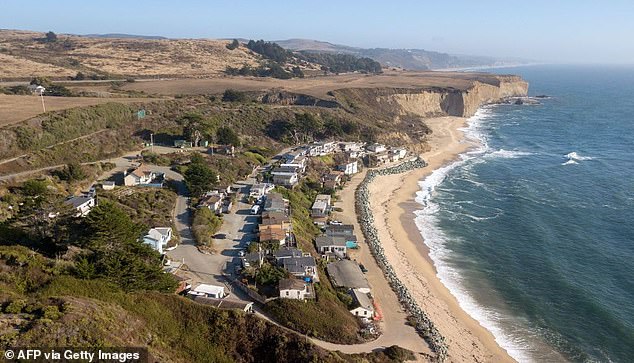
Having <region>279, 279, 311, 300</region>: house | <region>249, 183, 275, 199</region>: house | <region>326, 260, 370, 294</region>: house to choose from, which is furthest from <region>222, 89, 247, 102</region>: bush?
<region>279, 279, 311, 300</region>: house

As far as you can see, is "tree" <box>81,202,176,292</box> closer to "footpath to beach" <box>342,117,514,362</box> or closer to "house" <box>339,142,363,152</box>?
"footpath to beach" <box>342,117,514,362</box>

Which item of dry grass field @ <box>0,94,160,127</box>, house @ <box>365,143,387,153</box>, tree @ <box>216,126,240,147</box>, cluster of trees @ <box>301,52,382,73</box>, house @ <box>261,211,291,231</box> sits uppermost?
cluster of trees @ <box>301,52,382,73</box>

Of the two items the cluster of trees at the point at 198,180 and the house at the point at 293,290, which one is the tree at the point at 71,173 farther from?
the house at the point at 293,290

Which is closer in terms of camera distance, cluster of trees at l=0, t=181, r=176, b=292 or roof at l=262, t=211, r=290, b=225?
cluster of trees at l=0, t=181, r=176, b=292

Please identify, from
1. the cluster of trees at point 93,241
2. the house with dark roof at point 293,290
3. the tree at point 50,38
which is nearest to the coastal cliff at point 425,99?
the house with dark roof at point 293,290

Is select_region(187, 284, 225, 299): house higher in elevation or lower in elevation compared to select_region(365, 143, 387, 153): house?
lower

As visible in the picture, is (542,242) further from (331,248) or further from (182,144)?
(182,144)

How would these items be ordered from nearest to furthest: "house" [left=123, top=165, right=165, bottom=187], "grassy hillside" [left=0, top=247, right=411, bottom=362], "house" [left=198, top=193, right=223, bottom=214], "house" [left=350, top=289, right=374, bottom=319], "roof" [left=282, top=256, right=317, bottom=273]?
"grassy hillside" [left=0, top=247, right=411, bottom=362], "house" [left=350, top=289, right=374, bottom=319], "roof" [left=282, top=256, right=317, bottom=273], "house" [left=198, top=193, right=223, bottom=214], "house" [left=123, top=165, right=165, bottom=187]
